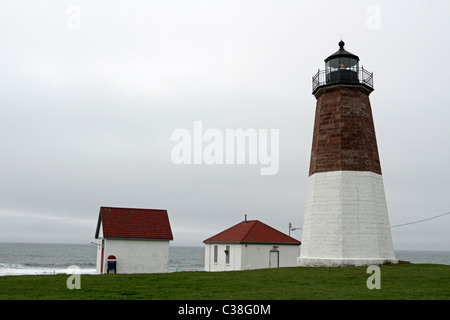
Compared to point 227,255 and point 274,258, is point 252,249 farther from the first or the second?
point 227,255

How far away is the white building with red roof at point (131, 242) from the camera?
34.2 metres

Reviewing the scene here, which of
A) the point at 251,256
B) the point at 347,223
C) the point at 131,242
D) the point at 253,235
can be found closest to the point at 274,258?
the point at 251,256

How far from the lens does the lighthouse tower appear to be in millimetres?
24703

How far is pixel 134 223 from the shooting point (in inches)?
1420

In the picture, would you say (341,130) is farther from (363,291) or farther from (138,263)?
(138,263)

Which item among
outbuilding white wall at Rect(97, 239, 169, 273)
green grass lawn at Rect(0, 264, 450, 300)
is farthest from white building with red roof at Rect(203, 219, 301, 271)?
green grass lawn at Rect(0, 264, 450, 300)

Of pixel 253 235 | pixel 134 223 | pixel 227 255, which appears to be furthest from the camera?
pixel 227 255

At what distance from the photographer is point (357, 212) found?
2489 cm

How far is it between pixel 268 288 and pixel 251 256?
1966cm

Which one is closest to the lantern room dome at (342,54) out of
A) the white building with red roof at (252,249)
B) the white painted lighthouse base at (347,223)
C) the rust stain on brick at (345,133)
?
the rust stain on brick at (345,133)

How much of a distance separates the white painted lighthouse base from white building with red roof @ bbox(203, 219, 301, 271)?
34.9 ft

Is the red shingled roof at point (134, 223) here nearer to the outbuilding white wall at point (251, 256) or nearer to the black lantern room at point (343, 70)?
the outbuilding white wall at point (251, 256)

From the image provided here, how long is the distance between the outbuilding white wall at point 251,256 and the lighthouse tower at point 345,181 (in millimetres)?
10427

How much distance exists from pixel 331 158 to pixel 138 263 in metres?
17.7
